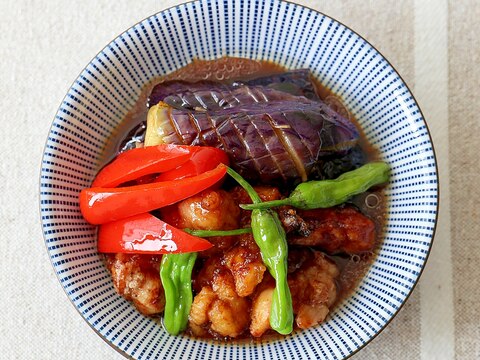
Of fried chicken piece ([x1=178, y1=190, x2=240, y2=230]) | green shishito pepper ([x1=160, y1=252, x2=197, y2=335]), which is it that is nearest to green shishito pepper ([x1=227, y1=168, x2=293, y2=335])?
fried chicken piece ([x1=178, y1=190, x2=240, y2=230])

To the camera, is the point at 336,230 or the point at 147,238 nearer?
the point at 147,238

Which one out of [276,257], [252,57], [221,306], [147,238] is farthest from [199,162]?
[252,57]

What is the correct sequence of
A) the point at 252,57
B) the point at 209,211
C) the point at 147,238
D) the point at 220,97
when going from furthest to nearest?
the point at 252,57 → the point at 220,97 → the point at 147,238 → the point at 209,211

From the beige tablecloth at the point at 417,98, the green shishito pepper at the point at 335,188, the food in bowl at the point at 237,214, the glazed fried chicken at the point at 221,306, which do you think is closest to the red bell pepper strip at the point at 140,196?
the food in bowl at the point at 237,214

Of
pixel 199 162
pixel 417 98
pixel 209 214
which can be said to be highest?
pixel 417 98

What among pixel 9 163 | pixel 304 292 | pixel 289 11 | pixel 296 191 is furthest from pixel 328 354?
pixel 9 163

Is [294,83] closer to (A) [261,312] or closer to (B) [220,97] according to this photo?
(B) [220,97]

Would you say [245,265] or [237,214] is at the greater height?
[237,214]

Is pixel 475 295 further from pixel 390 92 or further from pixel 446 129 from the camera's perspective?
pixel 390 92
